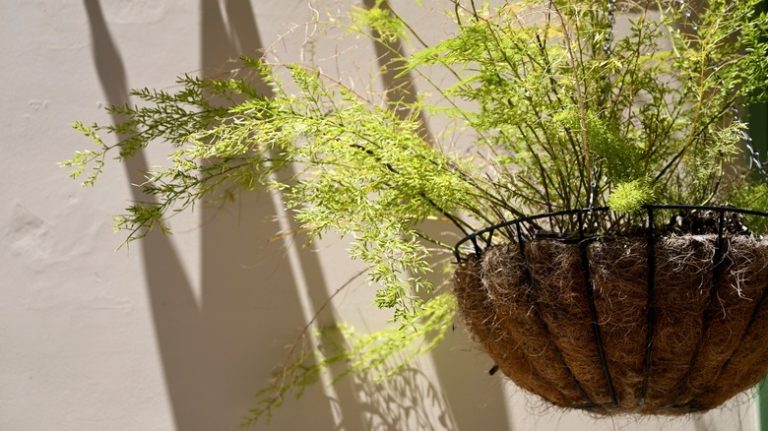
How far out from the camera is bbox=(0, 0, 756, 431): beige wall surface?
4.13 ft

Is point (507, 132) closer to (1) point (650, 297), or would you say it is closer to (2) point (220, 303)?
(1) point (650, 297)

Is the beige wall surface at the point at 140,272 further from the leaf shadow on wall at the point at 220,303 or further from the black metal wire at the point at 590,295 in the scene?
the black metal wire at the point at 590,295

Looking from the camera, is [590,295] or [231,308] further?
[231,308]

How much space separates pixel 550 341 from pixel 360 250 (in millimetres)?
208

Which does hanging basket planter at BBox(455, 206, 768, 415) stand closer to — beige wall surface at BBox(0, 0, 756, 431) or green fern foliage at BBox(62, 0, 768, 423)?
green fern foliage at BBox(62, 0, 768, 423)

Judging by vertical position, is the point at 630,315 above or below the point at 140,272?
below

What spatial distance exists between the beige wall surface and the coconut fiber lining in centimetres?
42

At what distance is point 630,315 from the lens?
0.86 metres

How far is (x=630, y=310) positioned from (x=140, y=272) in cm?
71

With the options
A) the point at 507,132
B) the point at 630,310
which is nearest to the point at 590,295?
the point at 630,310

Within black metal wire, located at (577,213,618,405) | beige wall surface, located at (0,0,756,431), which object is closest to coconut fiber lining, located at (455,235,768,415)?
black metal wire, located at (577,213,618,405)

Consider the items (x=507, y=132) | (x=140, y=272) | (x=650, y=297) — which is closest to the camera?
(x=650, y=297)

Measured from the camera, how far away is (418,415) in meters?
A: 1.36

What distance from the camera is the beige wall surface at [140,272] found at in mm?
1259
